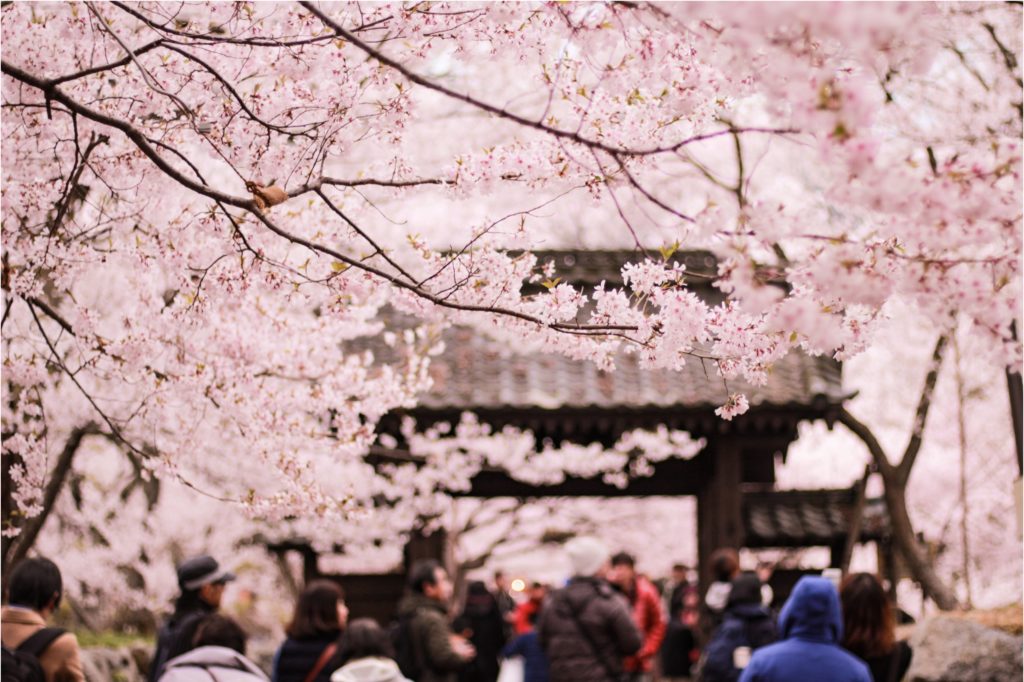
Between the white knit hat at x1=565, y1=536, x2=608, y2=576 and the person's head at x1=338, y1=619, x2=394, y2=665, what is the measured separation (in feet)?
6.49

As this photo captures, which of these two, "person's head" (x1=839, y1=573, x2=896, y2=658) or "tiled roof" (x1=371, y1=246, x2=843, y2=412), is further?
"tiled roof" (x1=371, y1=246, x2=843, y2=412)

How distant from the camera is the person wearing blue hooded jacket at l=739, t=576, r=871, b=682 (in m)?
4.10

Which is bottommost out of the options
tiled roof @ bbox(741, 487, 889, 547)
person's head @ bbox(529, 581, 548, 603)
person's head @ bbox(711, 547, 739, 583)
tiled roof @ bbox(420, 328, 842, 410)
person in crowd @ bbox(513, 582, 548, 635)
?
person in crowd @ bbox(513, 582, 548, 635)

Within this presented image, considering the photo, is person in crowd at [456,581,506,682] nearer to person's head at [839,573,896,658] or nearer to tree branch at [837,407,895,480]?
tree branch at [837,407,895,480]

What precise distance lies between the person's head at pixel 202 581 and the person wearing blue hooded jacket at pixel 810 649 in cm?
241

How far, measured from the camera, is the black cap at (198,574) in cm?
513

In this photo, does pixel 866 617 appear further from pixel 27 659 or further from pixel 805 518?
pixel 805 518

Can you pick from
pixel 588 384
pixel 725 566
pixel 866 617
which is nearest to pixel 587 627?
pixel 725 566

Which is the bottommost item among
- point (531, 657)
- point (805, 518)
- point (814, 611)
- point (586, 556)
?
point (531, 657)

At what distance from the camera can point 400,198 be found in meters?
4.34

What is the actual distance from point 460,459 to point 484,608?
2557mm

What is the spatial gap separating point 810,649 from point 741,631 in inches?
84.6

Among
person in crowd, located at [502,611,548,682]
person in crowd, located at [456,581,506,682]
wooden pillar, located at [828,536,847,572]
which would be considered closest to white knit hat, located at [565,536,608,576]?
person in crowd, located at [502,611,548,682]

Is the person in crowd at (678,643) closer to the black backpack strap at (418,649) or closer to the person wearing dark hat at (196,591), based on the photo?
the black backpack strap at (418,649)
